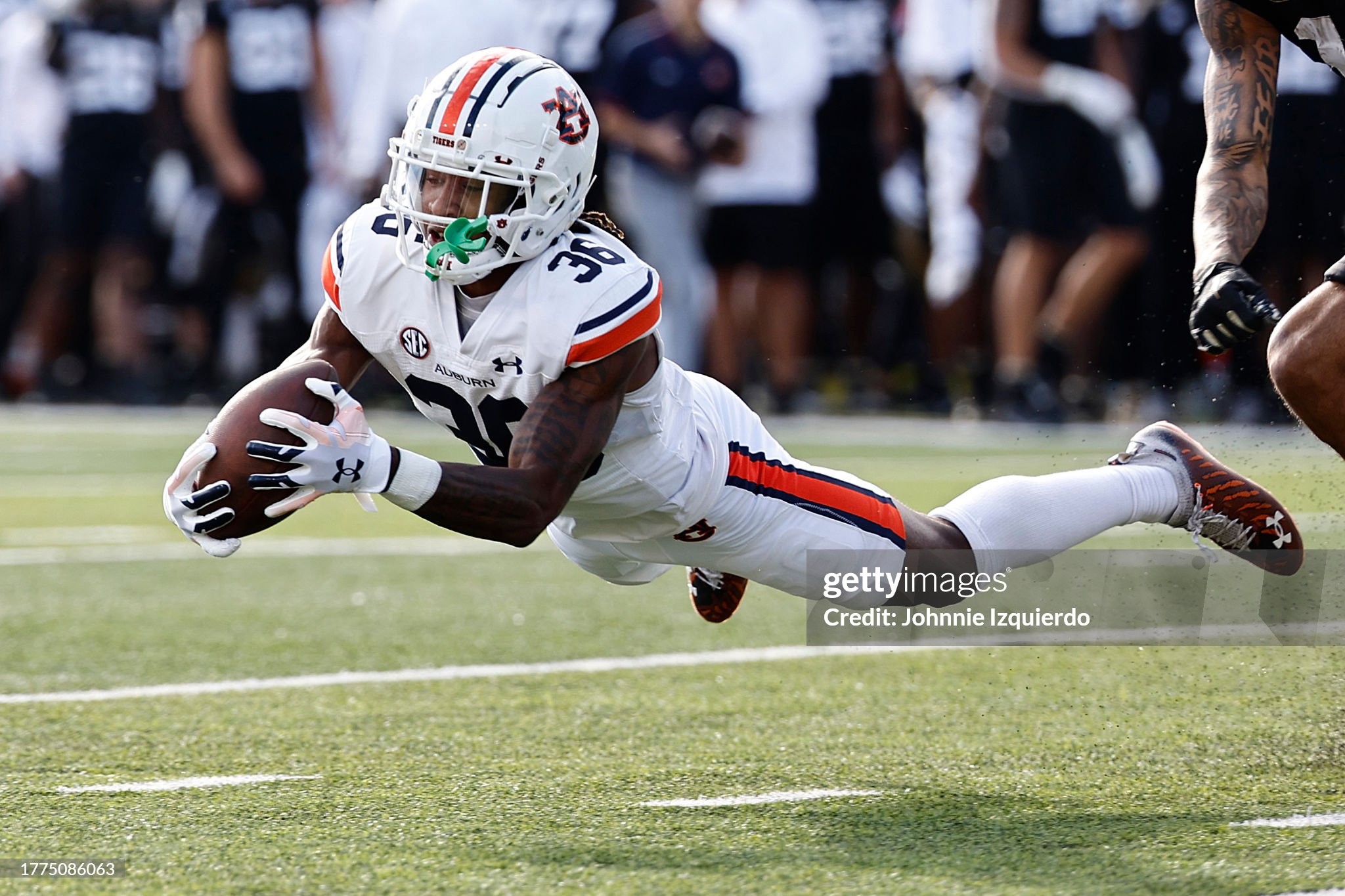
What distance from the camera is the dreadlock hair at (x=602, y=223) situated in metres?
3.26

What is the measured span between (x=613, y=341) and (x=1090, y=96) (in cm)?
554

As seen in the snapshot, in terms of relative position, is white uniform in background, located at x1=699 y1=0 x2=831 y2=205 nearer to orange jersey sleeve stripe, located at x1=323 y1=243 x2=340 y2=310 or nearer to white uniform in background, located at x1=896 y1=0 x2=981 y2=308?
white uniform in background, located at x1=896 y1=0 x2=981 y2=308

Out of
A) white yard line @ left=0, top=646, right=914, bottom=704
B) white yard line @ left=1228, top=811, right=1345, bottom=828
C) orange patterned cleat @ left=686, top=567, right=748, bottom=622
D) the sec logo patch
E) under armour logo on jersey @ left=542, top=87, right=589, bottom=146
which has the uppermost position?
under armour logo on jersey @ left=542, top=87, right=589, bottom=146

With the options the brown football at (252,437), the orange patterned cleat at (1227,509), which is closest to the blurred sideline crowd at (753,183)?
the orange patterned cleat at (1227,509)

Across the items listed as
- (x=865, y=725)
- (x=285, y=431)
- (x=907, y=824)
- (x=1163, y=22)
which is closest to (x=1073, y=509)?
(x=865, y=725)

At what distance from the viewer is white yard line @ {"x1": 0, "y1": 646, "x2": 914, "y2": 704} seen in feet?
11.5

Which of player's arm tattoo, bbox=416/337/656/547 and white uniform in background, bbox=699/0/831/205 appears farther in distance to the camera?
white uniform in background, bbox=699/0/831/205

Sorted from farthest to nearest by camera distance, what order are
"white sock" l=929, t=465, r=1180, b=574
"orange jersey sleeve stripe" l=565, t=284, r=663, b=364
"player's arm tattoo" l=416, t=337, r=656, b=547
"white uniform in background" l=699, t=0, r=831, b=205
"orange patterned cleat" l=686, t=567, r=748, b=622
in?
1. "white uniform in background" l=699, t=0, r=831, b=205
2. "orange patterned cleat" l=686, t=567, r=748, b=622
3. "white sock" l=929, t=465, r=1180, b=574
4. "orange jersey sleeve stripe" l=565, t=284, r=663, b=364
5. "player's arm tattoo" l=416, t=337, r=656, b=547

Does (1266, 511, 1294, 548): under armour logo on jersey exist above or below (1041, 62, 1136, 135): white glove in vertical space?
below

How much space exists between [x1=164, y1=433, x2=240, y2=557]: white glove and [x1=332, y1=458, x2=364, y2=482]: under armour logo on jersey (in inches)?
7.7

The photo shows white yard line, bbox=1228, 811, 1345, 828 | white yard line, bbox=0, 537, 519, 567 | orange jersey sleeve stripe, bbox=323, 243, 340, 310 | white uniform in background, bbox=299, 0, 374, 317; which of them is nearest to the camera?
white yard line, bbox=1228, 811, 1345, 828

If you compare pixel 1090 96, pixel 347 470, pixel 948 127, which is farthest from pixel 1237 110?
pixel 948 127

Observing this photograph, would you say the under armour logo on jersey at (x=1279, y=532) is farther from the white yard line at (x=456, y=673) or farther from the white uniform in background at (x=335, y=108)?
the white uniform in background at (x=335, y=108)

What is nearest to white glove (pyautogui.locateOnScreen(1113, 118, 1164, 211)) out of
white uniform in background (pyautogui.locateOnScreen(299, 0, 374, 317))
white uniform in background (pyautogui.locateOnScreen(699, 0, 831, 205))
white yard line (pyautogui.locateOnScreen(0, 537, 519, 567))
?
white uniform in background (pyautogui.locateOnScreen(699, 0, 831, 205))
